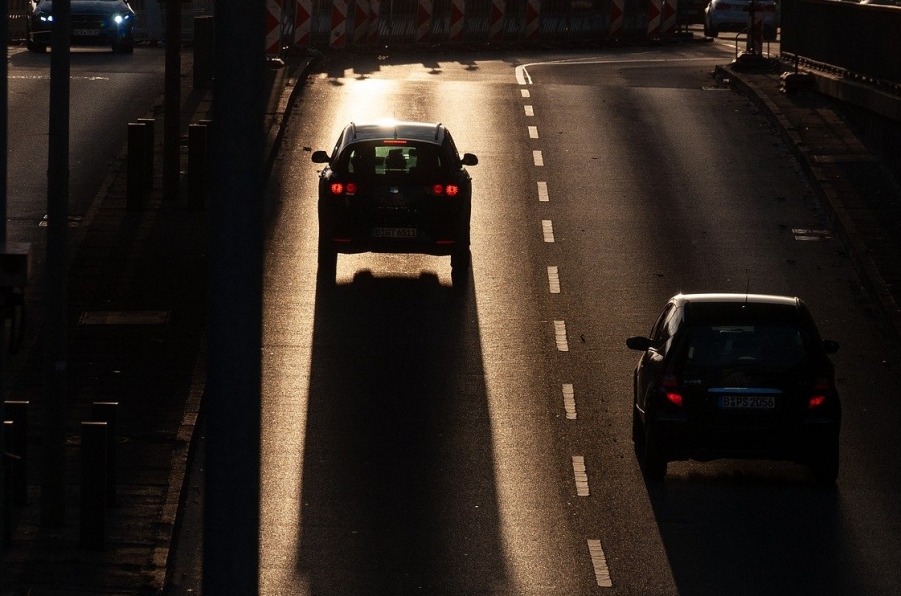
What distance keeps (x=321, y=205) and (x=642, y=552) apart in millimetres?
9497

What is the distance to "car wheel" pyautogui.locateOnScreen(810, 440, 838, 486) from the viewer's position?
1379cm

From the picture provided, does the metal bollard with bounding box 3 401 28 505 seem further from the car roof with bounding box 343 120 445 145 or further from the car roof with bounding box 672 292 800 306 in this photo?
the car roof with bounding box 343 120 445 145

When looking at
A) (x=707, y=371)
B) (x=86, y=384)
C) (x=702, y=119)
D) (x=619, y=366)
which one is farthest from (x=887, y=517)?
→ (x=702, y=119)

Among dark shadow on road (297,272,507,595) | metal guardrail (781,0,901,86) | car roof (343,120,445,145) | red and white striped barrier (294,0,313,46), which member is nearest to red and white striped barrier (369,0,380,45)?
red and white striped barrier (294,0,313,46)

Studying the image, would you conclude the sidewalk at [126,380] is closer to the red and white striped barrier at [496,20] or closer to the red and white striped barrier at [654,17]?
the red and white striped barrier at [496,20]

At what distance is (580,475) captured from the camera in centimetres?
1427

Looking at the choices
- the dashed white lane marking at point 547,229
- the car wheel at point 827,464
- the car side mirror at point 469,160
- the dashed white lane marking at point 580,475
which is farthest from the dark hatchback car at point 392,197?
the car wheel at point 827,464

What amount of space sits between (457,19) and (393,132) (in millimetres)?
26996

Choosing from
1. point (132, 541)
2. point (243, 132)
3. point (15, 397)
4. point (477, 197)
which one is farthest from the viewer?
point (477, 197)

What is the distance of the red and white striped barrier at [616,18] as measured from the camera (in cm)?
5125

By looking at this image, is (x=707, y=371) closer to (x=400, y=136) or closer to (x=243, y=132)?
(x=400, y=136)

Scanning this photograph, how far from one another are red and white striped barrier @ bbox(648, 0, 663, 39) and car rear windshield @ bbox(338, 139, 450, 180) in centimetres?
3243

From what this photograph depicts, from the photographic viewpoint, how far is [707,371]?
45.3ft

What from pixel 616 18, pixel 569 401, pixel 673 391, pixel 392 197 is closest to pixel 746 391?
pixel 673 391
